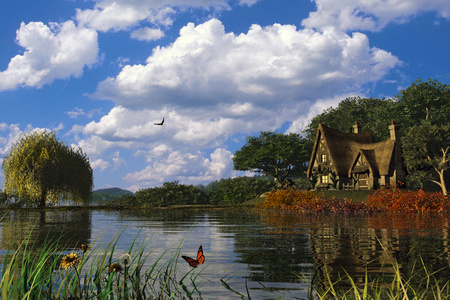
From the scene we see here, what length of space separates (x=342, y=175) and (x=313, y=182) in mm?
4945

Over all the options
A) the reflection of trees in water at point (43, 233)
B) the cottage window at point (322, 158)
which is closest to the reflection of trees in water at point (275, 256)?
the reflection of trees in water at point (43, 233)

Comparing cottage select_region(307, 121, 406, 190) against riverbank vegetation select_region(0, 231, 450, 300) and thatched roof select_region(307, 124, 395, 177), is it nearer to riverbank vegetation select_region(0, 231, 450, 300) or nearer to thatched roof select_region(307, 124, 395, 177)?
thatched roof select_region(307, 124, 395, 177)

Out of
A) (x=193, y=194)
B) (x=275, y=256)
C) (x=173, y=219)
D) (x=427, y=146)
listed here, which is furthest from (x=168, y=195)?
(x=275, y=256)

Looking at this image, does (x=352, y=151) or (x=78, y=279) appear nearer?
(x=78, y=279)

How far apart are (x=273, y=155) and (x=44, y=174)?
119 feet

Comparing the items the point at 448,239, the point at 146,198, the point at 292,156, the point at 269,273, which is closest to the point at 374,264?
the point at 269,273

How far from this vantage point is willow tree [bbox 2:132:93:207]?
39.2 metres

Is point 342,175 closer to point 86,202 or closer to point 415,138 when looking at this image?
point 415,138

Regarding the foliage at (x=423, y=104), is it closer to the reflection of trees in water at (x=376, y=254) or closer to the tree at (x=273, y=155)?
the tree at (x=273, y=155)

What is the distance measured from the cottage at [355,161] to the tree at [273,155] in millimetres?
10570

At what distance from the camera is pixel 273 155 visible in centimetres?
6481

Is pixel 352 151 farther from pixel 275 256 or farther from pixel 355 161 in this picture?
pixel 275 256

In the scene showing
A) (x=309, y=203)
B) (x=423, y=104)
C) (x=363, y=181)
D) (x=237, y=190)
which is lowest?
(x=309, y=203)

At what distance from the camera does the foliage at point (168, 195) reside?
140 ft
